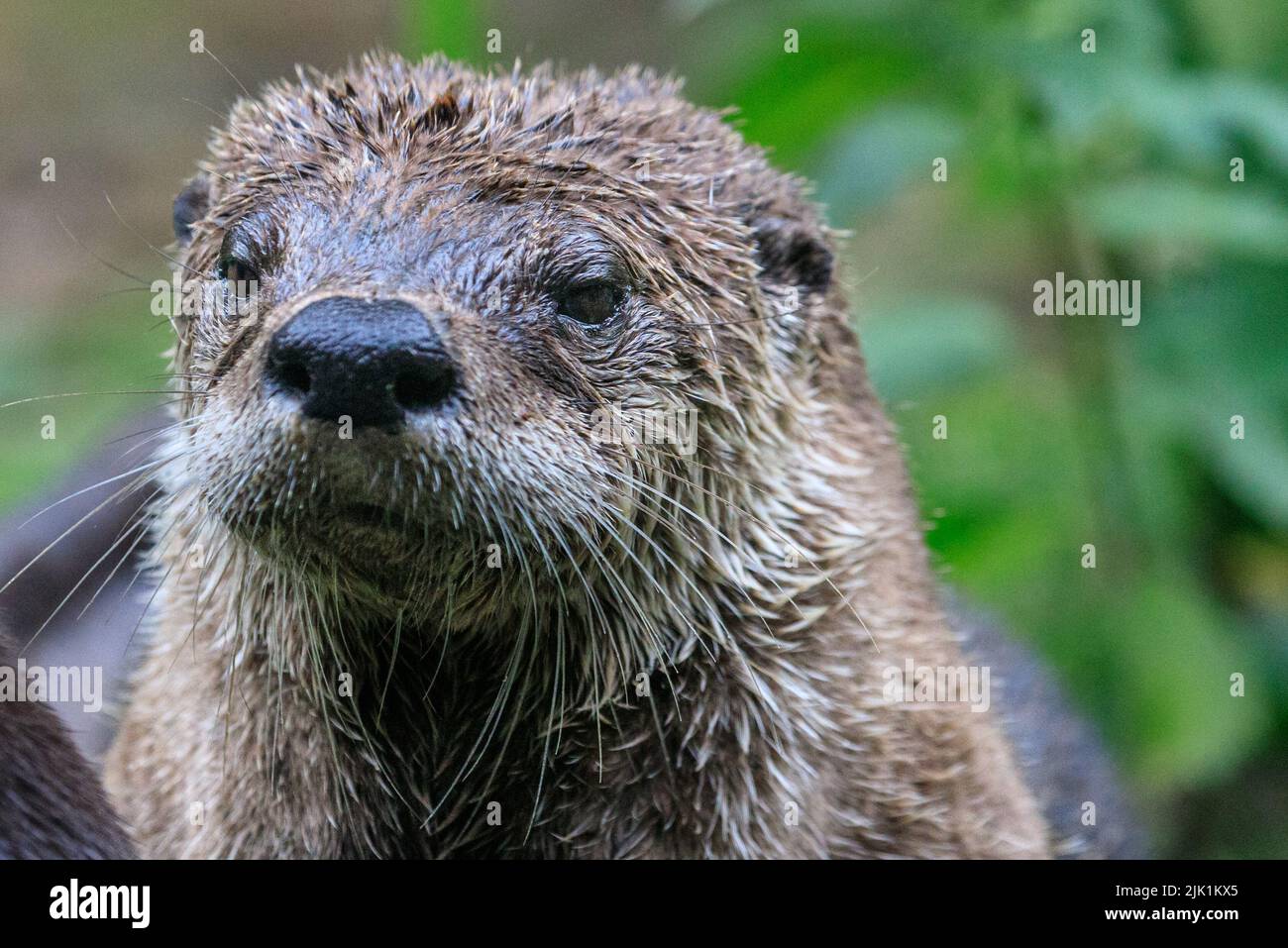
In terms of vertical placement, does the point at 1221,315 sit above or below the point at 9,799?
above

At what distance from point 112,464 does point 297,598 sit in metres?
2.03

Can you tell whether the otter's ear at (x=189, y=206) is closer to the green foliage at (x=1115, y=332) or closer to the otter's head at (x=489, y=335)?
the otter's head at (x=489, y=335)

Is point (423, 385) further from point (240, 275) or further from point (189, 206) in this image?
point (189, 206)

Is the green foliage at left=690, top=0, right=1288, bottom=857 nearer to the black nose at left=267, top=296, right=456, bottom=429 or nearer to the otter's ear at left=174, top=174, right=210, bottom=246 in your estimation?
the otter's ear at left=174, top=174, right=210, bottom=246

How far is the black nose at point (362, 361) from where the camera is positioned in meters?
2.48

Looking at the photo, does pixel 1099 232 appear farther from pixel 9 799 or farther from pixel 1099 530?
pixel 9 799

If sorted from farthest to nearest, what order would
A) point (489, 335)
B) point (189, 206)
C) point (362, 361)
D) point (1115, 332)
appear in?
point (1115, 332) → point (189, 206) → point (489, 335) → point (362, 361)

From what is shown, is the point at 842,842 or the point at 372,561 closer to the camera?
the point at 372,561

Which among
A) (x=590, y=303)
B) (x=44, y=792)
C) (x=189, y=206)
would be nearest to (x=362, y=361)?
(x=590, y=303)

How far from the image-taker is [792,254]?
11.3 ft

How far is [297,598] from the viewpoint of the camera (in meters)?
3.07

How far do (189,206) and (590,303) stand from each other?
39.6 inches

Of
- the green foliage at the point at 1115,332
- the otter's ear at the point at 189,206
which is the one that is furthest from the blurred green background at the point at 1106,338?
the otter's ear at the point at 189,206

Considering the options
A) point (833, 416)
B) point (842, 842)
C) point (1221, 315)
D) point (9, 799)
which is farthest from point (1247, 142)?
point (9, 799)
